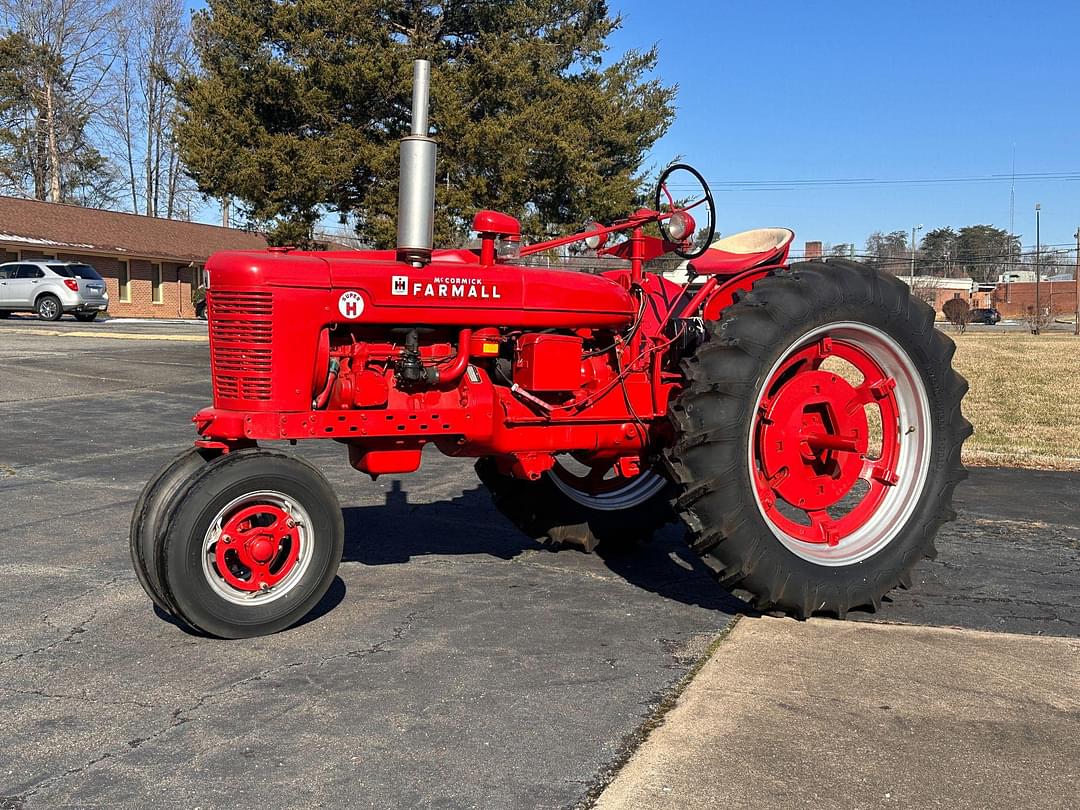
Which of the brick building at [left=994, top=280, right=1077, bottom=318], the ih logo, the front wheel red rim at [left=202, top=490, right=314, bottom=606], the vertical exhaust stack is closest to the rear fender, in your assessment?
the vertical exhaust stack

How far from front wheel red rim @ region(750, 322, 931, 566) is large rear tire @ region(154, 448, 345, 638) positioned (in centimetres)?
200

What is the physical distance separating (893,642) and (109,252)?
130 ft

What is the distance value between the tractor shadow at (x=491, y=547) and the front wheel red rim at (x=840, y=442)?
1.85 ft

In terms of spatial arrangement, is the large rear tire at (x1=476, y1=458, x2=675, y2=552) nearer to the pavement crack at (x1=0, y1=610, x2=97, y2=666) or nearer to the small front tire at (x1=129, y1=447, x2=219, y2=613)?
the small front tire at (x1=129, y1=447, x2=219, y2=613)

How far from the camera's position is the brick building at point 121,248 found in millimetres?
37812

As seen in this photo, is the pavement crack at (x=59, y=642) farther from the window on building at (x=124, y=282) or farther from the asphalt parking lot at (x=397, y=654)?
the window on building at (x=124, y=282)

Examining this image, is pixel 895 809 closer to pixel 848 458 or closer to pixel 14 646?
pixel 848 458

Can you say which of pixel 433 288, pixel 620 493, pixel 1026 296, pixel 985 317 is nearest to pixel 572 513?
pixel 620 493

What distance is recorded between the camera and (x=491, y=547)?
597 cm

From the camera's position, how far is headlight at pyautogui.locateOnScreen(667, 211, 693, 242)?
16.5 ft

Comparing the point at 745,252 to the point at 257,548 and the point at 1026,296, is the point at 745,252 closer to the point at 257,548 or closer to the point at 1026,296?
the point at 257,548

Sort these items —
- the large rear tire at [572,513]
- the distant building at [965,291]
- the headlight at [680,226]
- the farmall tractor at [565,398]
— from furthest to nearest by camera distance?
the distant building at [965,291] < the large rear tire at [572,513] < the headlight at [680,226] < the farmall tractor at [565,398]

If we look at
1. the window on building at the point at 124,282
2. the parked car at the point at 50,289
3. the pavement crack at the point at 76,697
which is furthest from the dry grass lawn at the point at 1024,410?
the window on building at the point at 124,282

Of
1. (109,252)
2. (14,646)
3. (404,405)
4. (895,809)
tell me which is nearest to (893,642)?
(895,809)
